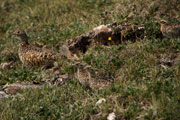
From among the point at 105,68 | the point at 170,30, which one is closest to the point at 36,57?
the point at 105,68

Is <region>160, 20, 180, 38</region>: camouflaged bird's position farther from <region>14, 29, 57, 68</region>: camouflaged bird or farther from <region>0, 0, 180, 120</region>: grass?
<region>14, 29, 57, 68</region>: camouflaged bird

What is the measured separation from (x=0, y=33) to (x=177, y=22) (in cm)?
637

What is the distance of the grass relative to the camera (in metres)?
6.91

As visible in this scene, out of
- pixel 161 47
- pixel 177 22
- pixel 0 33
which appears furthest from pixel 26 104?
pixel 0 33

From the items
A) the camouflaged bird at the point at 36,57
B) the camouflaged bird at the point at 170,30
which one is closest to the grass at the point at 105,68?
the camouflaged bird at the point at 170,30

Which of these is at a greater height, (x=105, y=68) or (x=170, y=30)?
A: (x=170, y=30)

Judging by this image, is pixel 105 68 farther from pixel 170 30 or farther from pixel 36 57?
pixel 36 57

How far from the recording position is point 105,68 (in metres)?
8.89

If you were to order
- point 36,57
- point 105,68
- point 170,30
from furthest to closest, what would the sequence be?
point 36,57 → point 170,30 → point 105,68

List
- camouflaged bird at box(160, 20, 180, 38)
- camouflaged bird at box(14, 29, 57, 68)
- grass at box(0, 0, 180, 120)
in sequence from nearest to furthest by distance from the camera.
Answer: grass at box(0, 0, 180, 120), camouflaged bird at box(160, 20, 180, 38), camouflaged bird at box(14, 29, 57, 68)

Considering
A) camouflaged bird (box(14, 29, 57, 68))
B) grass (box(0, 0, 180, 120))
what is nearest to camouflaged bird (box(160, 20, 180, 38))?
grass (box(0, 0, 180, 120))

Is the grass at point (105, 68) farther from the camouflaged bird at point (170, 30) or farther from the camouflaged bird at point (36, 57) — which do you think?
the camouflaged bird at point (36, 57)

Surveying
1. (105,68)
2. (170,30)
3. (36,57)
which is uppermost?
(170,30)

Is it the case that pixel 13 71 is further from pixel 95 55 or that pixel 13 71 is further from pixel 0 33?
pixel 0 33
